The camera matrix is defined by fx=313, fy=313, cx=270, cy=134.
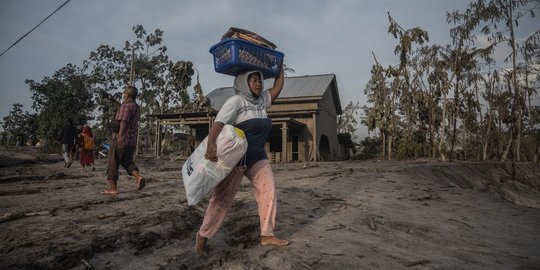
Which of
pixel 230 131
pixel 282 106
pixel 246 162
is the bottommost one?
pixel 246 162

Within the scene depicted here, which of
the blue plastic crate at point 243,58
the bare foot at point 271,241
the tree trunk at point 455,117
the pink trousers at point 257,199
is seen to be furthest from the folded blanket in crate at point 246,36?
the tree trunk at point 455,117

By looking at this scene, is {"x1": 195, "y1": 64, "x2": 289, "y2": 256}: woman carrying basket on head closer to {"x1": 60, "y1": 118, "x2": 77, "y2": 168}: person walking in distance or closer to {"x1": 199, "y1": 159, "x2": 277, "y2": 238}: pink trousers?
{"x1": 199, "y1": 159, "x2": 277, "y2": 238}: pink trousers

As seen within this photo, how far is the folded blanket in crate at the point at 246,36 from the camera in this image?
2.89 m

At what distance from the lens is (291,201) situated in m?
4.57

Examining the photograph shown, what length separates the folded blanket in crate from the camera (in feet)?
9.47

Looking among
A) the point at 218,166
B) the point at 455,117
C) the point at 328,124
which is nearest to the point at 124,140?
the point at 218,166

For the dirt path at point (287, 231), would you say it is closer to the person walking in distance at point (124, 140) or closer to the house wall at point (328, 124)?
the person walking in distance at point (124, 140)

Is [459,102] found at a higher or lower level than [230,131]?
higher

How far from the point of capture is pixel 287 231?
314 cm

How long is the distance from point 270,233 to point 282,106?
1813 cm

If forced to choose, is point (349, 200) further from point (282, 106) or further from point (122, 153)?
point (282, 106)

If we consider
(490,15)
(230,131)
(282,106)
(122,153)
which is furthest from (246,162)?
(490,15)

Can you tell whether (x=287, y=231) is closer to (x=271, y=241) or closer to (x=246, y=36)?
(x=271, y=241)

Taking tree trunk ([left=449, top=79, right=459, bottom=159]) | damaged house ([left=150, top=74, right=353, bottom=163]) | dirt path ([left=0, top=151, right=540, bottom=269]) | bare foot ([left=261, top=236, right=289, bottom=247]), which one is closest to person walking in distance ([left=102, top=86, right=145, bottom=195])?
dirt path ([left=0, top=151, right=540, bottom=269])
